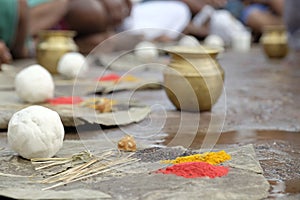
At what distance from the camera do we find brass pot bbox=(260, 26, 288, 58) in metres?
5.05

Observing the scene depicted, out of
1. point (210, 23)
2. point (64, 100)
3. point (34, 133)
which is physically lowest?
point (210, 23)

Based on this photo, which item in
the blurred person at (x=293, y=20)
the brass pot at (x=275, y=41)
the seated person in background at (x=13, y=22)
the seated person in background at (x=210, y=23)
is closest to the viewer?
the seated person in background at (x=13, y=22)

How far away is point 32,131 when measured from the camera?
1.53 m

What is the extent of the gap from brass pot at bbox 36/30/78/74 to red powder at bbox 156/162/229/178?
7.76 feet

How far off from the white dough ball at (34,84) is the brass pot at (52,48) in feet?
4.08

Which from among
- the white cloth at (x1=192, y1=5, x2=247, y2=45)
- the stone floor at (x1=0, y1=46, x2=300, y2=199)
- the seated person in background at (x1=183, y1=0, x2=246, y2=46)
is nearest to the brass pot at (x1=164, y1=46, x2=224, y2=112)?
the stone floor at (x1=0, y1=46, x2=300, y2=199)

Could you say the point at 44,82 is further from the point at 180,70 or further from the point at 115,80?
the point at 115,80

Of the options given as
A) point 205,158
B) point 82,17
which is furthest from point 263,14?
point 205,158

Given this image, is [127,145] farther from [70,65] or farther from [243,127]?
[70,65]

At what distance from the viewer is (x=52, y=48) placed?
3645mm

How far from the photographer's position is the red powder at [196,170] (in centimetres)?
137

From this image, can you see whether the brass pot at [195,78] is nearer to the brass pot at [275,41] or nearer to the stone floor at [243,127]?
the stone floor at [243,127]

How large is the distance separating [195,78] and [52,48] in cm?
158

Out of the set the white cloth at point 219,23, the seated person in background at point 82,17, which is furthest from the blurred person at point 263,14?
the seated person in background at point 82,17
